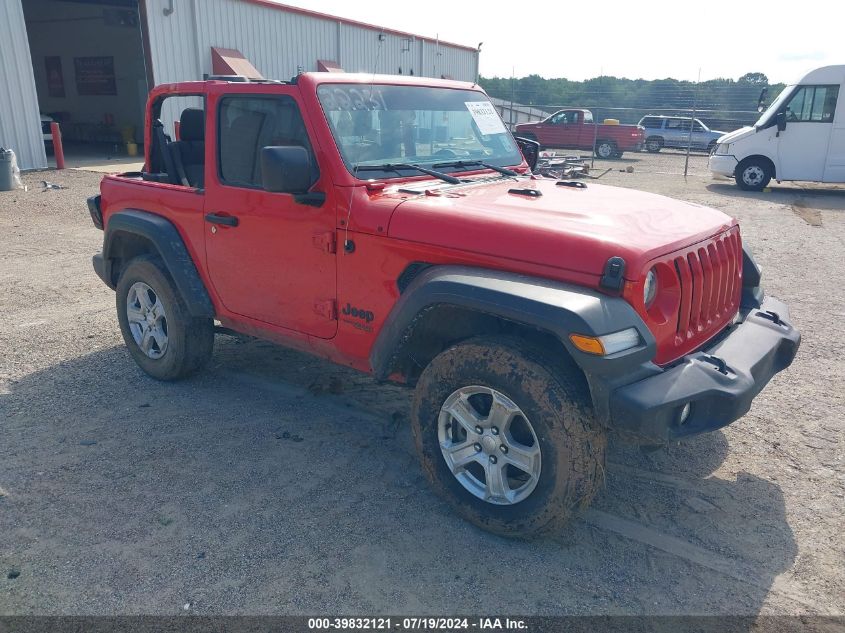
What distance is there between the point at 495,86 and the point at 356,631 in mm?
35448

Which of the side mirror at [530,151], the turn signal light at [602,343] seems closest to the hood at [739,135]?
the side mirror at [530,151]

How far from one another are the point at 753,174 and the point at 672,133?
13042mm

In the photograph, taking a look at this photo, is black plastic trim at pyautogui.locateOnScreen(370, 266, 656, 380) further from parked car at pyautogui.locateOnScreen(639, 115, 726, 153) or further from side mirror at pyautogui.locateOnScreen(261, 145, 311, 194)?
parked car at pyautogui.locateOnScreen(639, 115, 726, 153)

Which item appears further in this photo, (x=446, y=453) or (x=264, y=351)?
(x=264, y=351)

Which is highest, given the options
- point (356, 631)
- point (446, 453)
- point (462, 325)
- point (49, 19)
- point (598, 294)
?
point (49, 19)

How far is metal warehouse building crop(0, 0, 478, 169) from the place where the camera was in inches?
618

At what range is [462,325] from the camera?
3.36 m

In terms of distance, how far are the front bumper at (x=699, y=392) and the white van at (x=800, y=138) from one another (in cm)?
1407

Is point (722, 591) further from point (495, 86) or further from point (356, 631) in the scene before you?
point (495, 86)

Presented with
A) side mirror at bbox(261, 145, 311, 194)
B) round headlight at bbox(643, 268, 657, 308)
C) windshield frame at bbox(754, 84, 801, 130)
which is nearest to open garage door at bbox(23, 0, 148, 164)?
windshield frame at bbox(754, 84, 801, 130)

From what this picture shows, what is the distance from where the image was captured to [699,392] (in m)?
2.80

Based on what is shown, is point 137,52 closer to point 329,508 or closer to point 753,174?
point 753,174

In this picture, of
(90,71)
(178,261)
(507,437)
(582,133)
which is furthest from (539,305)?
(90,71)

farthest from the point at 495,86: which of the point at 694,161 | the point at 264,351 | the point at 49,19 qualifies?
the point at 264,351
